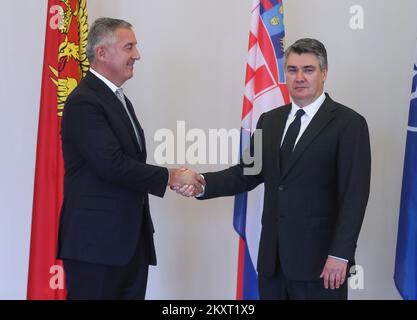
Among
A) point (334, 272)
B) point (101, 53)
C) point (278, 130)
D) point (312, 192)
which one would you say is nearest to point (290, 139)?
point (278, 130)

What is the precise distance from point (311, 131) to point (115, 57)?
34.8 inches

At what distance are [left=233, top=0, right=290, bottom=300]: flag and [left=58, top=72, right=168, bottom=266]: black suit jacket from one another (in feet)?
2.78

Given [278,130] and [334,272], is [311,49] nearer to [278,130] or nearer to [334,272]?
[278,130]

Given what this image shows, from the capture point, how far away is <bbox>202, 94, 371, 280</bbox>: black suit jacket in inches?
83.1

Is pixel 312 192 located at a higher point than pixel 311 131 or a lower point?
lower

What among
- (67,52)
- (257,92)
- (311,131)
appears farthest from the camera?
(257,92)

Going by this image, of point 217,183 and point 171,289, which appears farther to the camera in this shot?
point 171,289

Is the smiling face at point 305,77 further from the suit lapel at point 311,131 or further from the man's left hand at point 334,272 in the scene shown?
the man's left hand at point 334,272

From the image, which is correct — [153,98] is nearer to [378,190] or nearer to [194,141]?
[194,141]

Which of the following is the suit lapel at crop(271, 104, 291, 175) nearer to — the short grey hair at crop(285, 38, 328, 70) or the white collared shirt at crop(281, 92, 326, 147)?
the white collared shirt at crop(281, 92, 326, 147)

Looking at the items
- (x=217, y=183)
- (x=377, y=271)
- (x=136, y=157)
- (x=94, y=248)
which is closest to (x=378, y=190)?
(x=377, y=271)

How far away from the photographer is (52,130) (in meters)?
2.89

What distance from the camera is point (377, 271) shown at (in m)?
3.51
